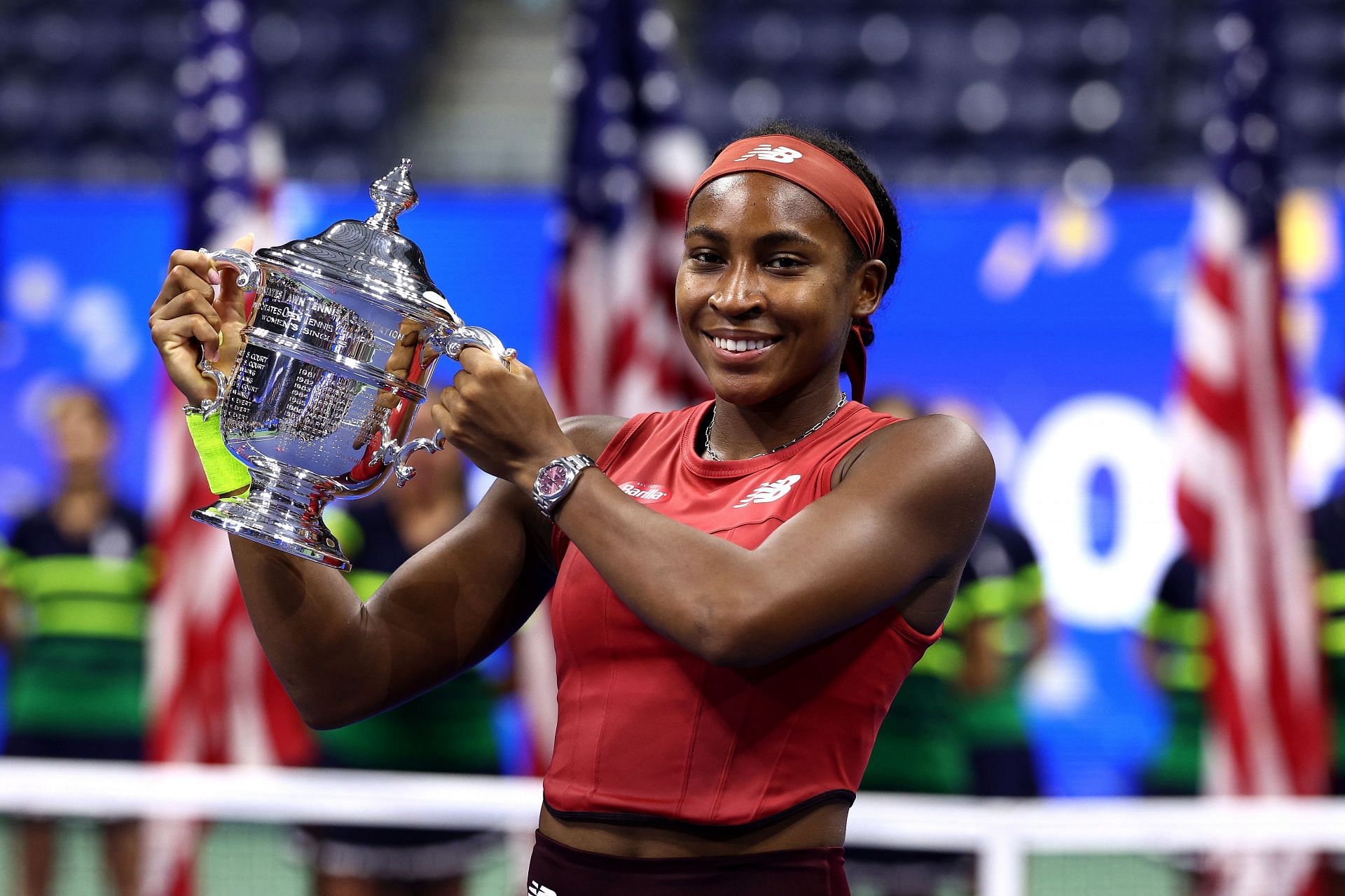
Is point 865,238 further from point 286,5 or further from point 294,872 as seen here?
point 286,5

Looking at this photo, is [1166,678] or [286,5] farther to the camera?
[286,5]

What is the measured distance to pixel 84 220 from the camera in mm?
7199

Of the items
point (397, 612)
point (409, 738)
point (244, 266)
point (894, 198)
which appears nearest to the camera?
point (244, 266)

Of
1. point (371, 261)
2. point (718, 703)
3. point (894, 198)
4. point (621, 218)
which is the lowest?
point (718, 703)

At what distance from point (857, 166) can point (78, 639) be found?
160 inches

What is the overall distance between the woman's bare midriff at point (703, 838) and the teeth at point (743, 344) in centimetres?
47

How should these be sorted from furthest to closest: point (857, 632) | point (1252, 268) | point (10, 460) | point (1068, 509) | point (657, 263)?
point (10, 460) → point (1068, 509) → point (657, 263) → point (1252, 268) → point (857, 632)

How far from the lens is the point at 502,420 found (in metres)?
A: 1.48

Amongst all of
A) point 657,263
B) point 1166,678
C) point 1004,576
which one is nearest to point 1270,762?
point 1166,678

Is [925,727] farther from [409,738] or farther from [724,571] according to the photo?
[724,571]

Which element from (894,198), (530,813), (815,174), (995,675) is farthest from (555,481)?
(995,675)

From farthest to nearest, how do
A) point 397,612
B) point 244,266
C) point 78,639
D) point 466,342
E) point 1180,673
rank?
point 78,639, point 1180,673, point 397,612, point 244,266, point 466,342

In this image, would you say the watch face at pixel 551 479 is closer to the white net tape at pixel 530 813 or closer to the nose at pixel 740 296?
the nose at pixel 740 296

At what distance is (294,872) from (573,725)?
210 cm
